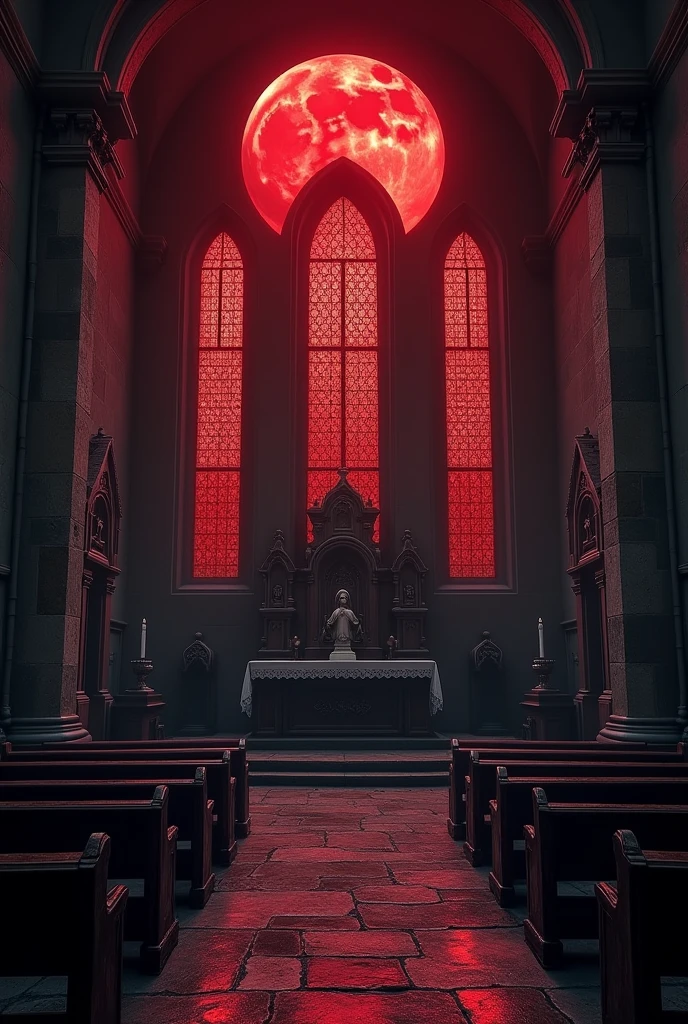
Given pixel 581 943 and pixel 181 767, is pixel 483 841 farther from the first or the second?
pixel 181 767

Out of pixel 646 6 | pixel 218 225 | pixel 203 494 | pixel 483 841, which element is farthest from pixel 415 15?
pixel 483 841

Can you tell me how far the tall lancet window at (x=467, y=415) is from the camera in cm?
1338

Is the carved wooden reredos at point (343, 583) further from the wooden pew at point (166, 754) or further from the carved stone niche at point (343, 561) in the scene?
the wooden pew at point (166, 754)

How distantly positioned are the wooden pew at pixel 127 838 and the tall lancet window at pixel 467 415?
9857 millimetres

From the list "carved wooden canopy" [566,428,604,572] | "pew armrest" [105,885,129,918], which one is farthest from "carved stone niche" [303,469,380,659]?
"pew armrest" [105,885,129,918]

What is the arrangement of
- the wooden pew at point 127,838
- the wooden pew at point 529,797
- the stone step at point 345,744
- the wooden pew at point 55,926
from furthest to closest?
1. the stone step at point 345,744
2. the wooden pew at point 529,797
3. the wooden pew at point 127,838
4. the wooden pew at point 55,926

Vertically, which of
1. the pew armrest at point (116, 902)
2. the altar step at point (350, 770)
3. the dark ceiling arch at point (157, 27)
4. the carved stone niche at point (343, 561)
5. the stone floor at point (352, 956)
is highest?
the dark ceiling arch at point (157, 27)

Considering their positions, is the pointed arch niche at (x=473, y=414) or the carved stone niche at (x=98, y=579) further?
the pointed arch niche at (x=473, y=414)

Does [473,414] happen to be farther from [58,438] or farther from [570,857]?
[570,857]

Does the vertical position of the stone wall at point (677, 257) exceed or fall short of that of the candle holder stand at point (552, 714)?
it exceeds it

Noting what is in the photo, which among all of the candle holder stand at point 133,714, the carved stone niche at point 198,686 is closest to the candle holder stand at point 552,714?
the carved stone niche at point 198,686

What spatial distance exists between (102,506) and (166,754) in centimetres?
584

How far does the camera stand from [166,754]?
5.80 metres

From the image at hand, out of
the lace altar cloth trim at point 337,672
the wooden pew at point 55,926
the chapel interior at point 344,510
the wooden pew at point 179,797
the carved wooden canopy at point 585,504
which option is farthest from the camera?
the lace altar cloth trim at point 337,672
